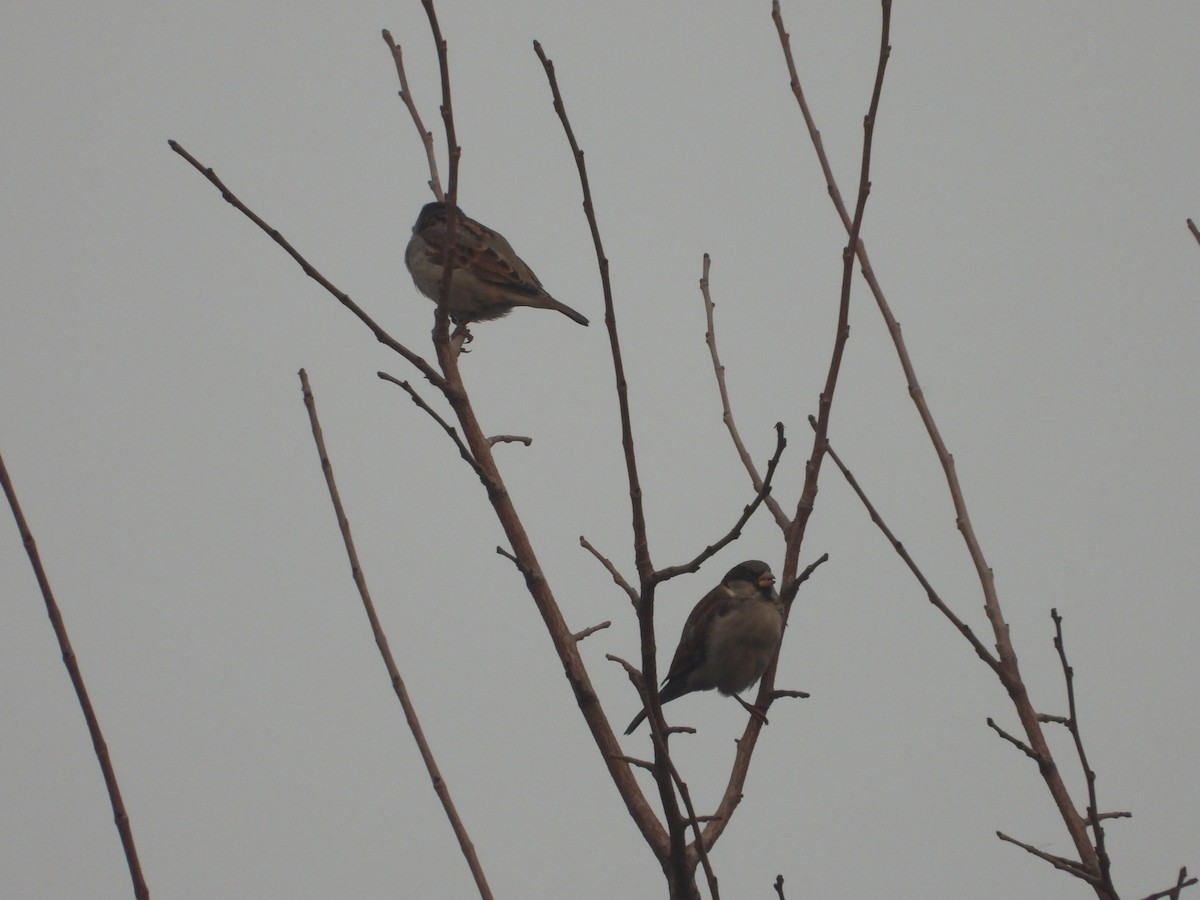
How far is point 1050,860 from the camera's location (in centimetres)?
261

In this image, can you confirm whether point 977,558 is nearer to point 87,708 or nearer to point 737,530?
point 737,530

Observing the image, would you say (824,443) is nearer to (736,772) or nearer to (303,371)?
(736,772)

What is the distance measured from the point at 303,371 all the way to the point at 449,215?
22.5 inches

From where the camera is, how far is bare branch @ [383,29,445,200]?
4121 millimetres

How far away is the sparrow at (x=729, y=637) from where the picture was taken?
6602 millimetres

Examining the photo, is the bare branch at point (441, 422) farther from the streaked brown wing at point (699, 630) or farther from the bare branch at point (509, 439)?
the streaked brown wing at point (699, 630)

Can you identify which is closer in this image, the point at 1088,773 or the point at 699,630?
the point at 1088,773

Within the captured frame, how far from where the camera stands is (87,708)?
2209mm

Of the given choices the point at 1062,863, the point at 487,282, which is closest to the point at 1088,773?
the point at 1062,863

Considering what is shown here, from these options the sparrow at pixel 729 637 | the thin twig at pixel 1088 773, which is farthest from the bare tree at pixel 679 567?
the sparrow at pixel 729 637

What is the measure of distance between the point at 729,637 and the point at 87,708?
187 inches

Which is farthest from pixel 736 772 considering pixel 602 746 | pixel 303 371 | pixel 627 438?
pixel 303 371

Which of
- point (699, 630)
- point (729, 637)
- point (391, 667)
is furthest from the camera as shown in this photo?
point (699, 630)

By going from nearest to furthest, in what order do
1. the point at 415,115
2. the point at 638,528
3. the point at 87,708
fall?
1. the point at 87,708
2. the point at 638,528
3. the point at 415,115
